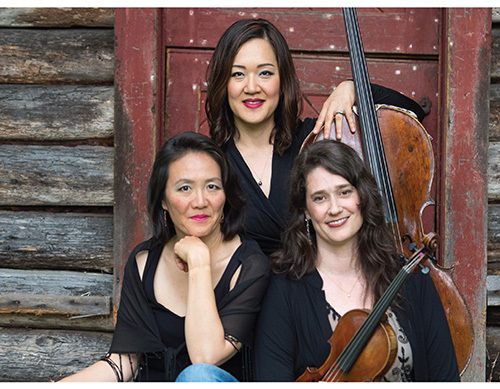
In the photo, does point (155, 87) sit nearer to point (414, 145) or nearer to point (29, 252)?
point (29, 252)

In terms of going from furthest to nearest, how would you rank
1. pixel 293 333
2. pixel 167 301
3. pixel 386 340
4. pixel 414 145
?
pixel 414 145, pixel 167 301, pixel 293 333, pixel 386 340

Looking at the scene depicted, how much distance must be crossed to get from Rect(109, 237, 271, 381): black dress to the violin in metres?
0.28

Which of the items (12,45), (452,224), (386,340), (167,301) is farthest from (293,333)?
(12,45)

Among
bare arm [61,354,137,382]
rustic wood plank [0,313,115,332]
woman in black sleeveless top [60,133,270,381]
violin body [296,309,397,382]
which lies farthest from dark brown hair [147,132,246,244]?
rustic wood plank [0,313,115,332]

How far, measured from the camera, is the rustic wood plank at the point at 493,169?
262 centimetres

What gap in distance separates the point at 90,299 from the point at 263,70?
1252mm

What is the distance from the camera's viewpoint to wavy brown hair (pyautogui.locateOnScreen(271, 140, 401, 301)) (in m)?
1.79

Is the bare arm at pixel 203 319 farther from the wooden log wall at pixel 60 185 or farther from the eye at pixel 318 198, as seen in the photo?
the wooden log wall at pixel 60 185

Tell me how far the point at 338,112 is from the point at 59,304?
1.47 meters

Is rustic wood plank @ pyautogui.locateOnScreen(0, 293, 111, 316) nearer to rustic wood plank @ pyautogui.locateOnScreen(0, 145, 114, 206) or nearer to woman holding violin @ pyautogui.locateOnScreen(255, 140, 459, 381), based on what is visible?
rustic wood plank @ pyautogui.locateOnScreen(0, 145, 114, 206)

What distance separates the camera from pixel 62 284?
8.74ft

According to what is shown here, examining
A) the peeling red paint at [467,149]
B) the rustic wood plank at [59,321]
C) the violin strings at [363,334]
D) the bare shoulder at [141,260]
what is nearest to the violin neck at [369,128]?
the violin strings at [363,334]

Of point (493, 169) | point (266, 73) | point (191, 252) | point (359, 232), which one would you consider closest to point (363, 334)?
point (359, 232)

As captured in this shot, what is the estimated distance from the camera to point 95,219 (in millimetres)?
2691
